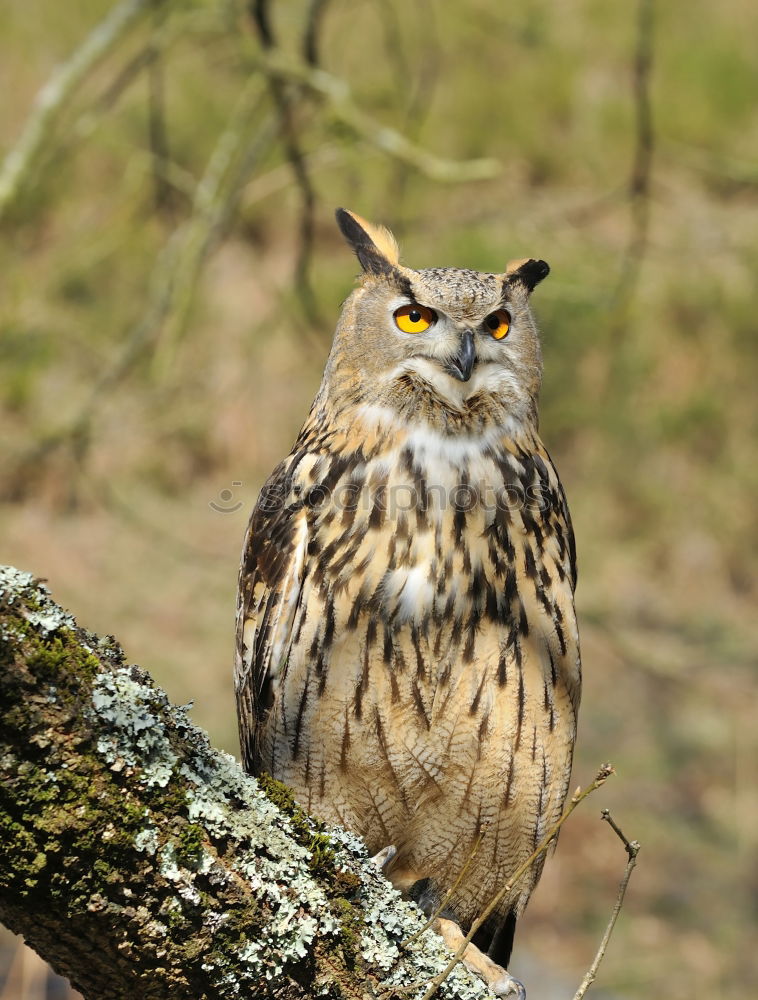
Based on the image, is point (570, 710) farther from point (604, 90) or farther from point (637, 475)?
point (604, 90)

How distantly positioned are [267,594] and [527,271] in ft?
3.11

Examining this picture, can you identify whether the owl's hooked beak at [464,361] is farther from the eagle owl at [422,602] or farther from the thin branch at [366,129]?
the thin branch at [366,129]

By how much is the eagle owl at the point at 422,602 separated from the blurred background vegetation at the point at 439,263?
958mm

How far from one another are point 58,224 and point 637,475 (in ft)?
14.3

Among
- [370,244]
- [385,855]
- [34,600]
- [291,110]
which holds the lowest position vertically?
[34,600]

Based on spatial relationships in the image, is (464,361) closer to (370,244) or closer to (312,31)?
(370,244)

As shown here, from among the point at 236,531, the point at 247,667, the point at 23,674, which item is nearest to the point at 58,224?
the point at 236,531

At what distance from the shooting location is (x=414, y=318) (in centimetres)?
220

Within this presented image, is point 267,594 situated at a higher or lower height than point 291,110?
lower

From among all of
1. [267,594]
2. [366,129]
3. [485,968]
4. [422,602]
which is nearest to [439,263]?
[366,129]

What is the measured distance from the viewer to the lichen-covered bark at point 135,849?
1.04 metres

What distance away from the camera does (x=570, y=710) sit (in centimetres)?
218

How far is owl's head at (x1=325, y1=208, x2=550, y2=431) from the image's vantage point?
2.15 meters

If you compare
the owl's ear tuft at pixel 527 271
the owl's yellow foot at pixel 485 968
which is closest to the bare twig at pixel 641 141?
the owl's ear tuft at pixel 527 271
